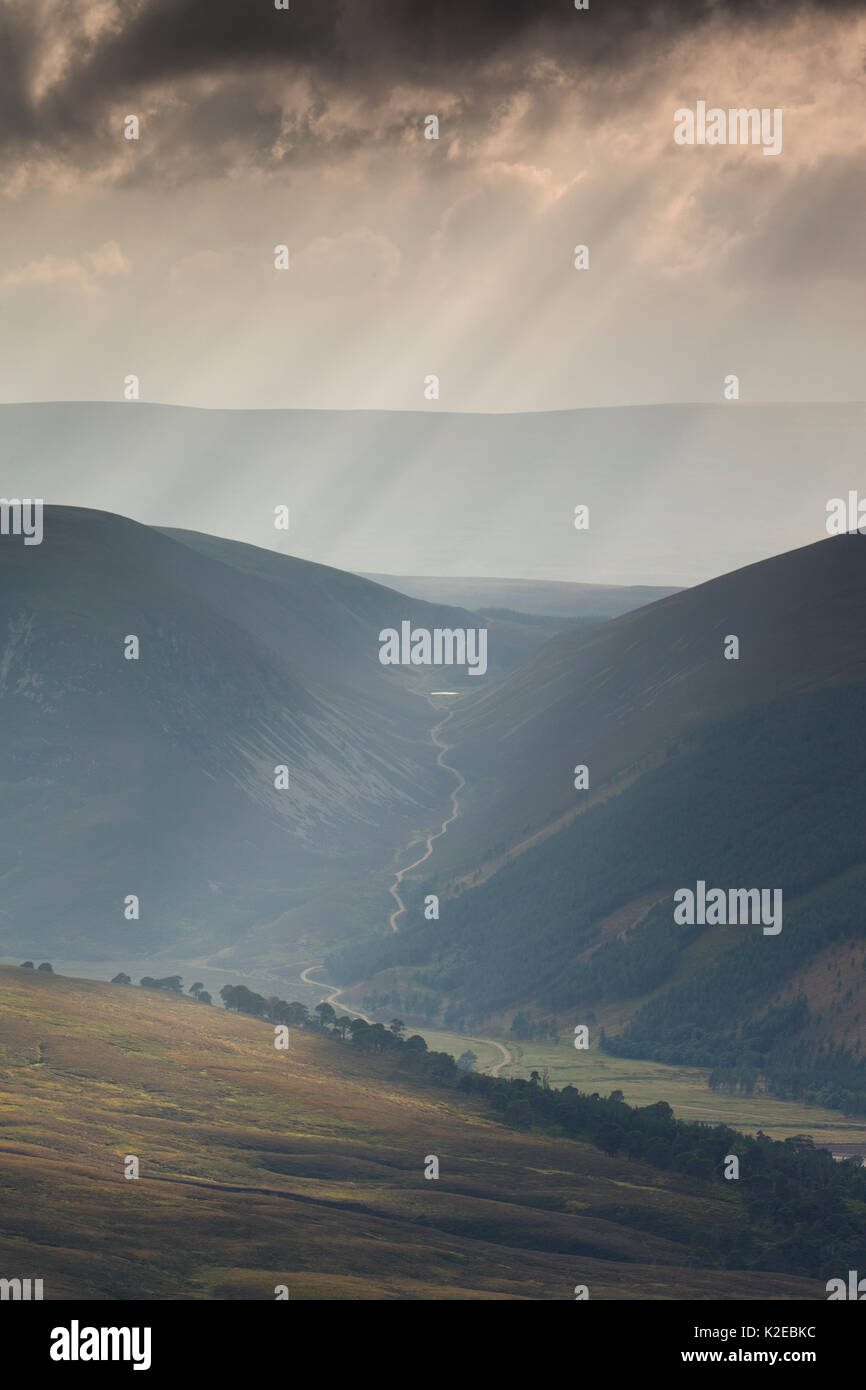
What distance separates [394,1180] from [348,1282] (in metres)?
Answer: 31.9

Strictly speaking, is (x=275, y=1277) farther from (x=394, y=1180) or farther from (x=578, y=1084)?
(x=578, y=1084)

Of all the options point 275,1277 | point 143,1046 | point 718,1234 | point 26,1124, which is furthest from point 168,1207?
point 143,1046

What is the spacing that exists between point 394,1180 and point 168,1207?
79.0ft

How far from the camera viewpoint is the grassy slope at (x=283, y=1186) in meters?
117

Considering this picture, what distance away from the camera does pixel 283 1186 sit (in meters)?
142

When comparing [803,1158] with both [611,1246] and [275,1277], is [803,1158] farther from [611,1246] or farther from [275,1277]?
[275,1277]

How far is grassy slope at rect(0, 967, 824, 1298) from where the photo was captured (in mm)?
116688

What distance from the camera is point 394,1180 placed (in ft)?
479
